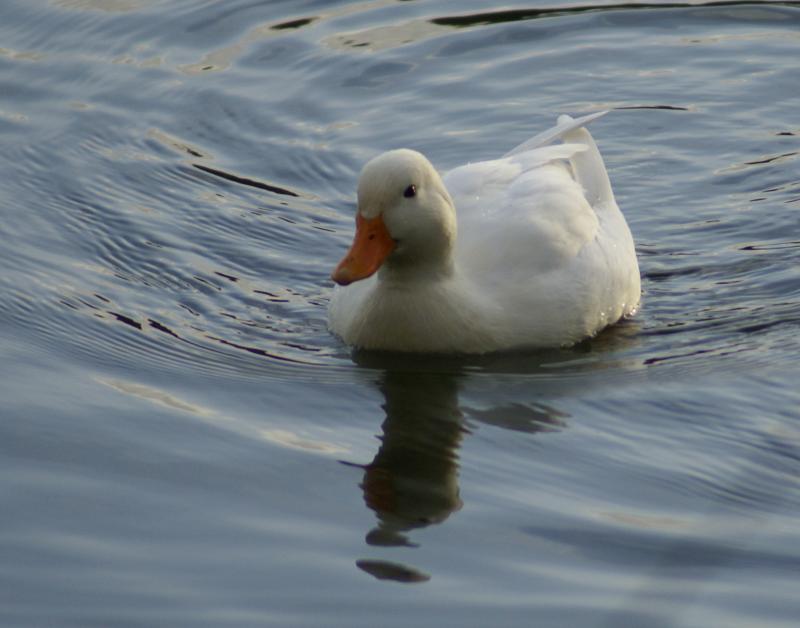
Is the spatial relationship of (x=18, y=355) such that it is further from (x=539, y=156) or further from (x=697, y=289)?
(x=697, y=289)

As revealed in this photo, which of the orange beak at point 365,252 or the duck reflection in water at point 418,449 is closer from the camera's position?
the duck reflection in water at point 418,449

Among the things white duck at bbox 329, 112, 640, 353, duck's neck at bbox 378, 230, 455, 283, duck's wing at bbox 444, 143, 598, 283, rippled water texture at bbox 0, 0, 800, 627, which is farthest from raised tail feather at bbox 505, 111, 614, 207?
duck's neck at bbox 378, 230, 455, 283

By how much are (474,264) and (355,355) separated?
674 millimetres

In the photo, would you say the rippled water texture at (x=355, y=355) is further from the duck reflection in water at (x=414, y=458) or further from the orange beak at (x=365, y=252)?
the orange beak at (x=365, y=252)

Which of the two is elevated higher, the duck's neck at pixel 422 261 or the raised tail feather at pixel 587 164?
the raised tail feather at pixel 587 164

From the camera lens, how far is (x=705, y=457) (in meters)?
6.07

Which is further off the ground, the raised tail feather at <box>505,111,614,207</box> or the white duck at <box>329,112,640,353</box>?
the raised tail feather at <box>505,111,614,207</box>

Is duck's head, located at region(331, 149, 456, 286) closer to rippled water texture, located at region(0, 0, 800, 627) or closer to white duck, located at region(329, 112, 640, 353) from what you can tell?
white duck, located at region(329, 112, 640, 353)

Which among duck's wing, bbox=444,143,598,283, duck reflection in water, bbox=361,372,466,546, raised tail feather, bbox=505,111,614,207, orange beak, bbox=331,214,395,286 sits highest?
raised tail feather, bbox=505,111,614,207

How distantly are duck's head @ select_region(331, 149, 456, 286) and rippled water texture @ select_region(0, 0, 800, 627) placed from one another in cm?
57

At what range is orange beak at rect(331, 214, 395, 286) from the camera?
6617mm

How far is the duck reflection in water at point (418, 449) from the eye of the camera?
5.59 metres

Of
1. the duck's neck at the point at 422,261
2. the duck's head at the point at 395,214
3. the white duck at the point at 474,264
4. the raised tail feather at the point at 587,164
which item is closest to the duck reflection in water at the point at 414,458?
the white duck at the point at 474,264

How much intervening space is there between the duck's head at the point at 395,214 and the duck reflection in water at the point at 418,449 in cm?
56
